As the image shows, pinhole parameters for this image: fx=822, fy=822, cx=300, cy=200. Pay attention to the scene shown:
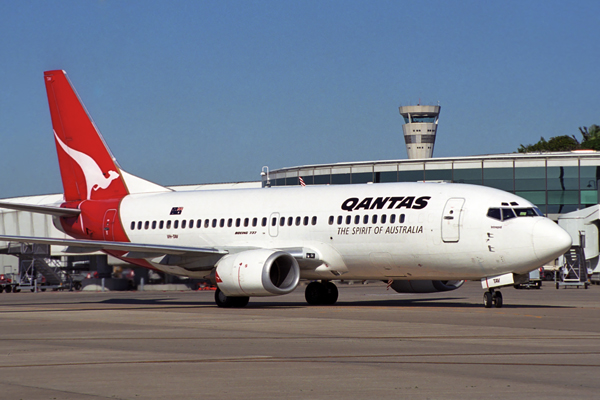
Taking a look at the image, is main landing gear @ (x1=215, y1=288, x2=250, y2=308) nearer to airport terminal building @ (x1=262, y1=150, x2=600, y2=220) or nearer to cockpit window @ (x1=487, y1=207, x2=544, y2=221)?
cockpit window @ (x1=487, y1=207, x2=544, y2=221)

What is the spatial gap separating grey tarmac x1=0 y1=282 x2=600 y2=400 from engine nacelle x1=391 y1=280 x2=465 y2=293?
22.3 feet

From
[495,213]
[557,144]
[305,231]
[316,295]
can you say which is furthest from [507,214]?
[557,144]

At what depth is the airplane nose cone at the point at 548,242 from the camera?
74.6 ft

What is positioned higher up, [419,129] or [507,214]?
[419,129]

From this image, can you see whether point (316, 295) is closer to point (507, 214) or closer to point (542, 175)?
point (507, 214)

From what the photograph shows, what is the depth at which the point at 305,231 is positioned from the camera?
27000mm

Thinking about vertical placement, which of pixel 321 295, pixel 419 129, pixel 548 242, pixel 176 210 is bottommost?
pixel 321 295

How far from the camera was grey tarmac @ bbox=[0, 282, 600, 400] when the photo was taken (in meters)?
9.12

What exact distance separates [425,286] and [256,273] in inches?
257

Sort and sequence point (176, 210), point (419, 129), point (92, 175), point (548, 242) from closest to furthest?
point (548, 242)
point (176, 210)
point (92, 175)
point (419, 129)

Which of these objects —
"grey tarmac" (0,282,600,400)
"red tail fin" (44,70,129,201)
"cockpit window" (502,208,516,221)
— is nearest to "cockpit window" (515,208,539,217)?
"cockpit window" (502,208,516,221)

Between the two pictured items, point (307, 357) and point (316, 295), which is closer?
point (307, 357)

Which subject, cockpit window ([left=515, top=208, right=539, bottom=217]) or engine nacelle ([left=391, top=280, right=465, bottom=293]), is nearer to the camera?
cockpit window ([left=515, top=208, right=539, bottom=217])

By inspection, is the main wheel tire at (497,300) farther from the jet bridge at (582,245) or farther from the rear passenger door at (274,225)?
the jet bridge at (582,245)
